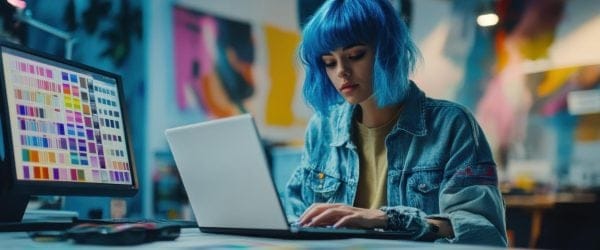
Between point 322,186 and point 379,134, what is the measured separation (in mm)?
212

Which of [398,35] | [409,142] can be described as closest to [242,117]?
[409,142]

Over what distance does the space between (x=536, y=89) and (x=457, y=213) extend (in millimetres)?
2415

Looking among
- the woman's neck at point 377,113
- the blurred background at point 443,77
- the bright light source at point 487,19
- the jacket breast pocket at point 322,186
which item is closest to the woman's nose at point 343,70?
the woman's neck at point 377,113

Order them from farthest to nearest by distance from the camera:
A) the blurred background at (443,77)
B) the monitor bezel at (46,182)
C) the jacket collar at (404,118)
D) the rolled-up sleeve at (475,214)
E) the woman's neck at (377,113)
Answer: the blurred background at (443,77) < the woman's neck at (377,113) < the jacket collar at (404,118) < the rolled-up sleeve at (475,214) < the monitor bezel at (46,182)

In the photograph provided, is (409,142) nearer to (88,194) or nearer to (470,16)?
(88,194)

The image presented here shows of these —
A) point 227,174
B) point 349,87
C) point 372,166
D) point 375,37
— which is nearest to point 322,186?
point 372,166

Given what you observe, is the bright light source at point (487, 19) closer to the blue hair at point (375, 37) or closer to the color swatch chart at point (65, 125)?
the blue hair at point (375, 37)

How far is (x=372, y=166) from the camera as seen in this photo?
159cm

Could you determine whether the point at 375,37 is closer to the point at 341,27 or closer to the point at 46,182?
the point at 341,27

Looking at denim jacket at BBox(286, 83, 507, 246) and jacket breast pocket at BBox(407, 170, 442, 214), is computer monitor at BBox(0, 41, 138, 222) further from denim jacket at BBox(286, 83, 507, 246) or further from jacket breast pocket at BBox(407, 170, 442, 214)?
jacket breast pocket at BBox(407, 170, 442, 214)

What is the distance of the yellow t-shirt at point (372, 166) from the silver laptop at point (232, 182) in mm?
514

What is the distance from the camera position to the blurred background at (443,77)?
311cm

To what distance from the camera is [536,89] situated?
135 inches

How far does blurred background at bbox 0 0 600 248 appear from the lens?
3.11 metres
